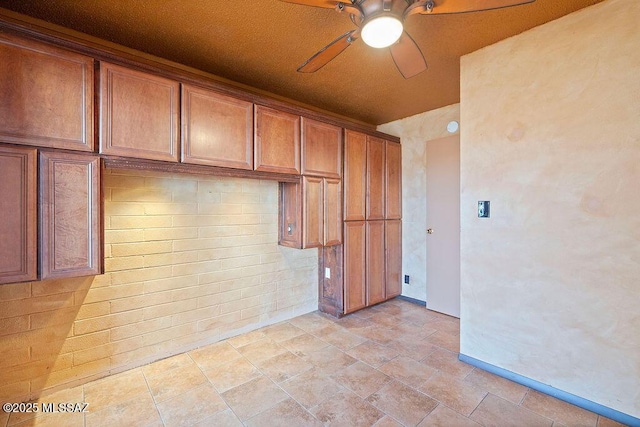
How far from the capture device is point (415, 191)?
3971mm

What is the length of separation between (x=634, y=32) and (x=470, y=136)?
1024mm

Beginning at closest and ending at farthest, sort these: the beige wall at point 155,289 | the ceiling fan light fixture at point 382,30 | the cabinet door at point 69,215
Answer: the ceiling fan light fixture at point 382,30, the cabinet door at point 69,215, the beige wall at point 155,289

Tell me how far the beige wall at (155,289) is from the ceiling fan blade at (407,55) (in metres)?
1.81

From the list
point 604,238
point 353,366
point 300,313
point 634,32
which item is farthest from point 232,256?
point 634,32

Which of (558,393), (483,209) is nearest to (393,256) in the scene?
(483,209)

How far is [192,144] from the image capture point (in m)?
2.21

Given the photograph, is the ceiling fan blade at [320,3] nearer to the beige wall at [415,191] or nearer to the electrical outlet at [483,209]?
the electrical outlet at [483,209]

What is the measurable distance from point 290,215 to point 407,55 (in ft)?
6.20

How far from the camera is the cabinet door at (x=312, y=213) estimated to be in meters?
3.01

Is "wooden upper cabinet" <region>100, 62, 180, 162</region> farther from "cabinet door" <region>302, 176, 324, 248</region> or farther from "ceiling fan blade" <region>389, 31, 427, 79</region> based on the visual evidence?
"ceiling fan blade" <region>389, 31, 427, 79</region>

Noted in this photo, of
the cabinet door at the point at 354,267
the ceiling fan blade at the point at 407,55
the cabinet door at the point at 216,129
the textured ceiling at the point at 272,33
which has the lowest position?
the cabinet door at the point at 354,267

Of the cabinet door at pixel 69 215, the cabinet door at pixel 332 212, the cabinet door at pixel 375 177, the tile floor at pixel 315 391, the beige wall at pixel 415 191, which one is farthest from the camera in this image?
the beige wall at pixel 415 191

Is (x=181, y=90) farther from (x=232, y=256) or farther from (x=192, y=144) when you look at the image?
(x=232, y=256)

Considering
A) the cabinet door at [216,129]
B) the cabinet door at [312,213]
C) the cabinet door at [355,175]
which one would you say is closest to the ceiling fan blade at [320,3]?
the cabinet door at [216,129]
